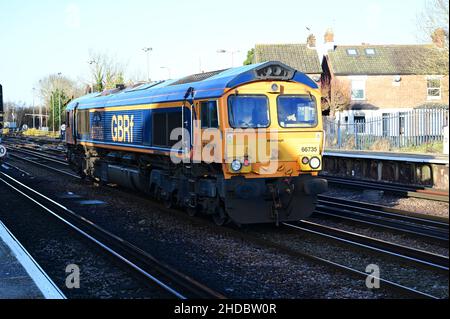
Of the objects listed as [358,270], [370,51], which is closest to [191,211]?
[358,270]

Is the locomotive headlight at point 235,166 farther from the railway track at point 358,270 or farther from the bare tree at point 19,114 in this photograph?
the bare tree at point 19,114

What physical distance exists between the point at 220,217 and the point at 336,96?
32.8 m

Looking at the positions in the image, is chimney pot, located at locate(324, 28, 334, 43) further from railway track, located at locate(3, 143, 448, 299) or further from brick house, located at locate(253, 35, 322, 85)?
railway track, located at locate(3, 143, 448, 299)

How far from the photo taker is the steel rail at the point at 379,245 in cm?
807

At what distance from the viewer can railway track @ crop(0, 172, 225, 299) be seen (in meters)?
7.02

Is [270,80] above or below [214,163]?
above

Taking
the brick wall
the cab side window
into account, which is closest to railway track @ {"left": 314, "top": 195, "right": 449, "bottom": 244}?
the cab side window

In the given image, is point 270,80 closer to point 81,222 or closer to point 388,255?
point 388,255

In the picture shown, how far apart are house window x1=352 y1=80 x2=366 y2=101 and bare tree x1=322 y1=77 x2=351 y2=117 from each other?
632 mm

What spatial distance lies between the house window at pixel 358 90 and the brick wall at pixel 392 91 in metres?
0.24

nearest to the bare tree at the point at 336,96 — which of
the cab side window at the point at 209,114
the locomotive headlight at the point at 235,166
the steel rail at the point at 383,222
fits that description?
the steel rail at the point at 383,222
